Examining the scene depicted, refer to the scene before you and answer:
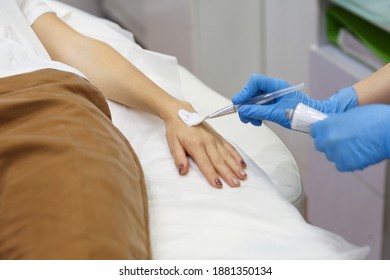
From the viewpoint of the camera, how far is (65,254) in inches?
31.5

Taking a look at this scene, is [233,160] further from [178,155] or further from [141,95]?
[141,95]

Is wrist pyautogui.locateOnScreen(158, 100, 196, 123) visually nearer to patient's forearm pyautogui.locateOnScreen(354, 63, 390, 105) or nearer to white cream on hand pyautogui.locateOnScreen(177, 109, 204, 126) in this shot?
white cream on hand pyautogui.locateOnScreen(177, 109, 204, 126)

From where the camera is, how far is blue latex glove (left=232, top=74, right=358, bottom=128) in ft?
3.76

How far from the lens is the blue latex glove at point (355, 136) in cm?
98

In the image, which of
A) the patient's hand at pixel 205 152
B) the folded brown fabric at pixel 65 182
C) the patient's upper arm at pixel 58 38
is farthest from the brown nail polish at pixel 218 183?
the patient's upper arm at pixel 58 38

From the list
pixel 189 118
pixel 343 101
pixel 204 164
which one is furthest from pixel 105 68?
pixel 343 101

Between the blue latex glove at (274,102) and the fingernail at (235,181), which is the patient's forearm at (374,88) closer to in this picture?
the blue latex glove at (274,102)

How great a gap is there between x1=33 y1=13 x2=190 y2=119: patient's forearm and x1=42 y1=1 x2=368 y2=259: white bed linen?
0.20ft

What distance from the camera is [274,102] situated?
3.94 ft

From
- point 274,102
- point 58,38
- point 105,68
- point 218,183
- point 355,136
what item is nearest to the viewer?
point 355,136

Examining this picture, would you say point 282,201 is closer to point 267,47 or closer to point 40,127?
point 40,127

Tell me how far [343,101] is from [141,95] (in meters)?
0.39

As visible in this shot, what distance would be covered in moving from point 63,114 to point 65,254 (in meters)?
0.25
